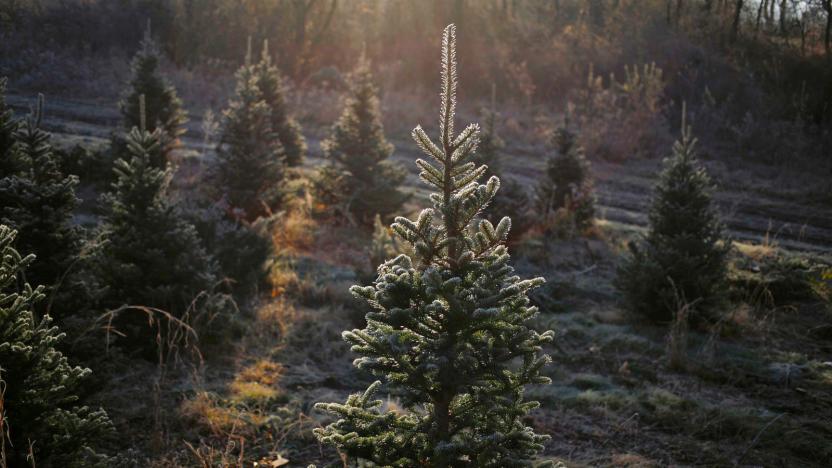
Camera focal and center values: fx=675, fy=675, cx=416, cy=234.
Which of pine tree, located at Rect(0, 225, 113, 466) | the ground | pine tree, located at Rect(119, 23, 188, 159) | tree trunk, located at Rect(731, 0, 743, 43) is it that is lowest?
the ground

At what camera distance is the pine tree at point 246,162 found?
1122cm

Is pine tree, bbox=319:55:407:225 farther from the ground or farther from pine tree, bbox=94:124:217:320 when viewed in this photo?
pine tree, bbox=94:124:217:320

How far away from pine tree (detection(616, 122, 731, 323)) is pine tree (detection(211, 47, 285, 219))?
6095mm

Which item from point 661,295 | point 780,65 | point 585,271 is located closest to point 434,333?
point 661,295

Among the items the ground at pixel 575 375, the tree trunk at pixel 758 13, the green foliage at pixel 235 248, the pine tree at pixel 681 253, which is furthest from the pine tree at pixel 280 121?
the tree trunk at pixel 758 13

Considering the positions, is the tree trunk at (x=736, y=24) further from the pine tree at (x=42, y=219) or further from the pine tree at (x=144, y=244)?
the pine tree at (x=42, y=219)

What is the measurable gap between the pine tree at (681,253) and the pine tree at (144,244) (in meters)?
5.46

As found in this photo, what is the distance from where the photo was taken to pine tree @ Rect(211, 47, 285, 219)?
1122cm

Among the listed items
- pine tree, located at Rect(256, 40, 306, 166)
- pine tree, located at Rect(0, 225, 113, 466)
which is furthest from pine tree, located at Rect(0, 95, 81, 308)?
pine tree, located at Rect(256, 40, 306, 166)

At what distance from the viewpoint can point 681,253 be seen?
835cm

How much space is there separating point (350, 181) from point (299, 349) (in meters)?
5.30

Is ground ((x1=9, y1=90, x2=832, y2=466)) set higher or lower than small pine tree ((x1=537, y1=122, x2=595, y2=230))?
lower

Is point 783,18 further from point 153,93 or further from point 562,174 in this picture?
point 153,93

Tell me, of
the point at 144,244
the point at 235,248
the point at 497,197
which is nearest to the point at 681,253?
the point at 497,197
